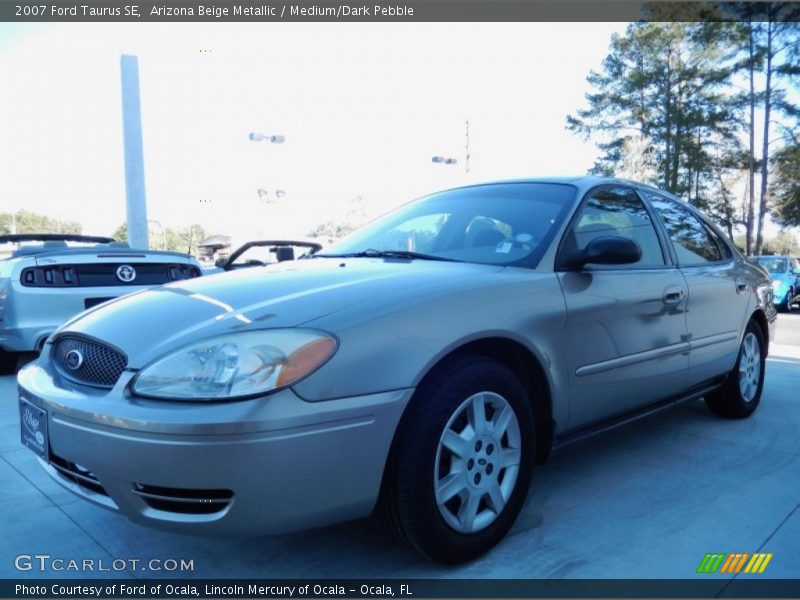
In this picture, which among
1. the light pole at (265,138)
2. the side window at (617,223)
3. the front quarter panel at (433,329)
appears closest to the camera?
the front quarter panel at (433,329)

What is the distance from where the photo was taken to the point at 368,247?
10.2 feet

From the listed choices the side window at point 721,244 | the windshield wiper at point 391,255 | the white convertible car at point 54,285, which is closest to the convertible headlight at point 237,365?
the windshield wiper at point 391,255

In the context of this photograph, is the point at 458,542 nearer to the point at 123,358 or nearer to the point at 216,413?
the point at 216,413

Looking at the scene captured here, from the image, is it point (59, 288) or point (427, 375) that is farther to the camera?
point (59, 288)

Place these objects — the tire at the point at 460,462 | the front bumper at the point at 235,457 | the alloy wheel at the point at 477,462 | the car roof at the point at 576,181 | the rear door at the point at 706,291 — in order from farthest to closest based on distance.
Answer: the rear door at the point at 706,291, the car roof at the point at 576,181, the alloy wheel at the point at 477,462, the tire at the point at 460,462, the front bumper at the point at 235,457

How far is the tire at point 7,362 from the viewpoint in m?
5.33

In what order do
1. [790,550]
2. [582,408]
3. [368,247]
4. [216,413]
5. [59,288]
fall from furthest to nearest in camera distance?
1. [59,288]
2. [368,247]
3. [582,408]
4. [790,550]
5. [216,413]

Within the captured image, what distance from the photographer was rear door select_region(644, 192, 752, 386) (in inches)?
131

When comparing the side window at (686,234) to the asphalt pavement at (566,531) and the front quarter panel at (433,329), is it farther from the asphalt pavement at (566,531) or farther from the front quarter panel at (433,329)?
the front quarter panel at (433,329)

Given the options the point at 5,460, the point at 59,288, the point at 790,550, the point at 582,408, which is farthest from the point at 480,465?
the point at 59,288

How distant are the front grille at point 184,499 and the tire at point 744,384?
328cm

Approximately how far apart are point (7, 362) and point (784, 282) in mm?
16455

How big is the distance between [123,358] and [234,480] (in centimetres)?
59

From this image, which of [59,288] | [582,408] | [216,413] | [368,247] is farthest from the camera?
[59,288]
